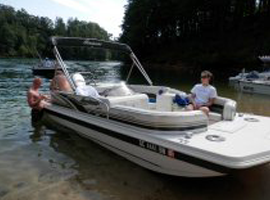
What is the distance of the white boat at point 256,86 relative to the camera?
14751 millimetres

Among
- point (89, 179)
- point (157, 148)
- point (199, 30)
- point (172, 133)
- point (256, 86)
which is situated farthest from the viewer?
point (199, 30)

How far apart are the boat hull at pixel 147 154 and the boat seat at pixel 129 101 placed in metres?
0.41

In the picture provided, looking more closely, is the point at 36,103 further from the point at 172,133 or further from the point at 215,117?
the point at 215,117

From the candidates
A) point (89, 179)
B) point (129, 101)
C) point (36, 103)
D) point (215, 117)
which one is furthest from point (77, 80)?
point (215, 117)

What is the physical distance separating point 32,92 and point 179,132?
192 inches

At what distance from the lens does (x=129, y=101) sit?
5867 millimetres

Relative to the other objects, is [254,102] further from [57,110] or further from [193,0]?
[193,0]

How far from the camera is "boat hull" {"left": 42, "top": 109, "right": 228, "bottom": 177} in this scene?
3.89m

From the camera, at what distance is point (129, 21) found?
169ft

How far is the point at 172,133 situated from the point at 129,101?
1.68m

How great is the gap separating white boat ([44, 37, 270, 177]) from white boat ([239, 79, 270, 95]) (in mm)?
10048

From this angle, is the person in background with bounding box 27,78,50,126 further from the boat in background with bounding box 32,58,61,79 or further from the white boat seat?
the boat in background with bounding box 32,58,61,79

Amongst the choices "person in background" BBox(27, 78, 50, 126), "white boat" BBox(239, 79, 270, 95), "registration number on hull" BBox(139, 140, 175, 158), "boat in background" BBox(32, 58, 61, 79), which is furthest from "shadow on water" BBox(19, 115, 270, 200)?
"boat in background" BBox(32, 58, 61, 79)

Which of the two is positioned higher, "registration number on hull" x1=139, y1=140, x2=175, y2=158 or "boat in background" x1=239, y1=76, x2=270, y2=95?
"boat in background" x1=239, y1=76, x2=270, y2=95
